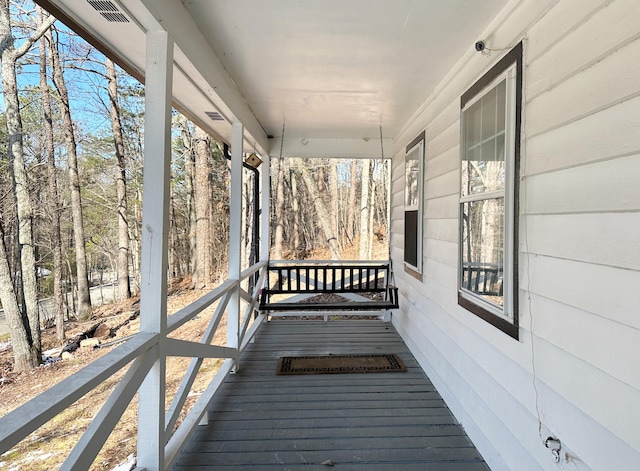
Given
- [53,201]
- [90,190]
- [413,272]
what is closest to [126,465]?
[413,272]

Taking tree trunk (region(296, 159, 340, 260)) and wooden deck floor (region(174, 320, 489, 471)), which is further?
tree trunk (region(296, 159, 340, 260))

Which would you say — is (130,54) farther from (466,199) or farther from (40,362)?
(40,362)

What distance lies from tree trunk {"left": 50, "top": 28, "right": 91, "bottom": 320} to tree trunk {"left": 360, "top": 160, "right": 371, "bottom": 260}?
7995 mm

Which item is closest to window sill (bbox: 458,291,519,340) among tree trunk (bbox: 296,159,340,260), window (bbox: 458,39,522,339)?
window (bbox: 458,39,522,339)

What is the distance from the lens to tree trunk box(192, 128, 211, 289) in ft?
31.4

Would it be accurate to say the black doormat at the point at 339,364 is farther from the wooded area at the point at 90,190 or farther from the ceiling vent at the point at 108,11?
the ceiling vent at the point at 108,11

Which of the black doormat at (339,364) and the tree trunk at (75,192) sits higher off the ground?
the tree trunk at (75,192)

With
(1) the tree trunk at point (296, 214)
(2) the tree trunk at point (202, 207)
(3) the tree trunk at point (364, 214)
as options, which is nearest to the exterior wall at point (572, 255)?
(2) the tree trunk at point (202, 207)

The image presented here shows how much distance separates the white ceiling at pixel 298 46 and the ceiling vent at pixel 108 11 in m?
0.03

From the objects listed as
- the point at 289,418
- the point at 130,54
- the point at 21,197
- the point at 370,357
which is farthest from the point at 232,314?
the point at 21,197

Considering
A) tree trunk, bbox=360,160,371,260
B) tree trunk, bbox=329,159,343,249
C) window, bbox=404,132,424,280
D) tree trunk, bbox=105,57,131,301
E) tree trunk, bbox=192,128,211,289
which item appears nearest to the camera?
window, bbox=404,132,424,280

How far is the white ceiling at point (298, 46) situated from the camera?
1687 millimetres

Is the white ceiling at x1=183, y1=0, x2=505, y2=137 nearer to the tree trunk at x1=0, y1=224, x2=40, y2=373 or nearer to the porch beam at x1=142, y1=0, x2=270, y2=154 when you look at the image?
the porch beam at x1=142, y1=0, x2=270, y2=154

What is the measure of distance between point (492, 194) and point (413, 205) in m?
1.70
